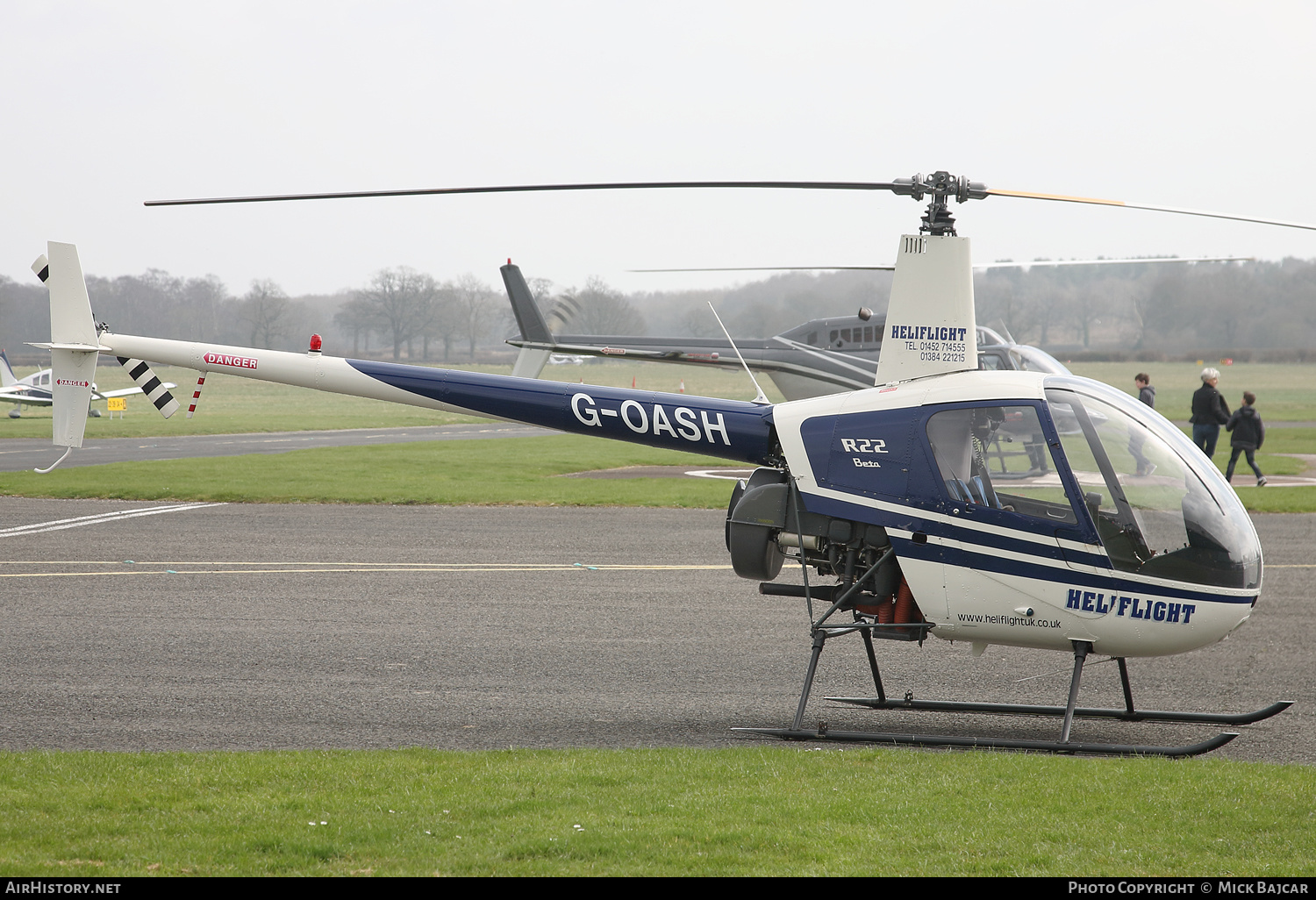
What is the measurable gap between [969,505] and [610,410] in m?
2.81

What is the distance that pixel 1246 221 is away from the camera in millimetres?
6344

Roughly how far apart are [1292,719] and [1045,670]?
196cm

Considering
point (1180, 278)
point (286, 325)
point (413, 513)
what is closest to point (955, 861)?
point (413, 513)

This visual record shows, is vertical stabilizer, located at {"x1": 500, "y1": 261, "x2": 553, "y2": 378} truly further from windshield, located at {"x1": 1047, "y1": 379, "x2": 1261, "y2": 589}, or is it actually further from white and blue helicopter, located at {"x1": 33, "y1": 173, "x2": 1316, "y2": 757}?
windshield, located at {"x1": 1047, "y1": 379, "x2": 1261, "y2": 589}

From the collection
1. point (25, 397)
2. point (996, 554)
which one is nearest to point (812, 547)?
point (996, 554)

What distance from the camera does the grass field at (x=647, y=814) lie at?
4.63 metres

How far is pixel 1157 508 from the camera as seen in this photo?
21.6 ft

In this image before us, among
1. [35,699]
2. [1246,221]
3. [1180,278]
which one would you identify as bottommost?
[35,699]

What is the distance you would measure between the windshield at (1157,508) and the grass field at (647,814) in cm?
117

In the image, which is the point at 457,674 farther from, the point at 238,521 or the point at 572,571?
the point at 238,521

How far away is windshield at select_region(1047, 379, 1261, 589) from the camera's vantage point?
6.55 meters

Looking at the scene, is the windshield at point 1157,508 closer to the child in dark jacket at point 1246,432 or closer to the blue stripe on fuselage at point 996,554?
the blue stripe on fuselage at point 996,554

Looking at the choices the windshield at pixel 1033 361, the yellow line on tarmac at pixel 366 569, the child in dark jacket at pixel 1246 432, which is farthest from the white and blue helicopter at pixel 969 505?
the child in dark jacket at pixel 1246 432

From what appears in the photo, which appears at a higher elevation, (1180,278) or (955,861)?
(1180,278)
